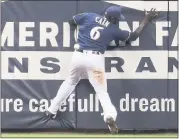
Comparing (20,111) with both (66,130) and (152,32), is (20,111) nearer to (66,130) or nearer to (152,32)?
(66,130)

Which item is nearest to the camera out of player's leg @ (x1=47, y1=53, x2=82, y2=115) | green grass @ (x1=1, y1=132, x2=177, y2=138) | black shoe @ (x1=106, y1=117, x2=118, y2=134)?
black shoe @ (x1=106, y1=117, x2=118, y2=134)

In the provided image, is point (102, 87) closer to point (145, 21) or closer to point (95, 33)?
point (95, 33)

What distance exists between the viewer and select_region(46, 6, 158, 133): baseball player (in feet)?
29.5

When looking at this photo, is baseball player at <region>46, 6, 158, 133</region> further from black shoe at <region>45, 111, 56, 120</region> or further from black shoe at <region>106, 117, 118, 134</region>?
black shoe at <region>45, 111, 56, 120</region>

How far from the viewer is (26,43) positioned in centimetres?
927

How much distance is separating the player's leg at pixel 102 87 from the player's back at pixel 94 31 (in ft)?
0.85

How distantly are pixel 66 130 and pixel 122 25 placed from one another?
1.81m

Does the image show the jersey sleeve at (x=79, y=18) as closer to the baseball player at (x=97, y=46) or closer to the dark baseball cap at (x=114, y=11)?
the baseball player at (x=97, y=46)

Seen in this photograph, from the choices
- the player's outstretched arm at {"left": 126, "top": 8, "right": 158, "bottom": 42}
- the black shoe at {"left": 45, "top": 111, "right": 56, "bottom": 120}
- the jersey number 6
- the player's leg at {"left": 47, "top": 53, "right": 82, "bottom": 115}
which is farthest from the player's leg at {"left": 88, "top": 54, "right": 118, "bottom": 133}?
the black shoe at {"left": 45, "top": 111, "right": 56, "bottom": 120}

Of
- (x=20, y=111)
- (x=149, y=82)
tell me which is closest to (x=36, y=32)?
(x=20, y=111)

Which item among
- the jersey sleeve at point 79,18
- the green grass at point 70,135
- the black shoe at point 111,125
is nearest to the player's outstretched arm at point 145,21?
the jersey sleeve at point 79,18

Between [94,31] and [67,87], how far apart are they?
92cm

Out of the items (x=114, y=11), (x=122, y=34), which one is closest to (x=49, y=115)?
(x=122, y=34)

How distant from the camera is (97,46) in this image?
29.6ft
